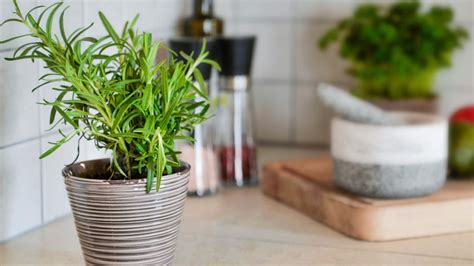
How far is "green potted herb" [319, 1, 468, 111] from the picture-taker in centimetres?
159

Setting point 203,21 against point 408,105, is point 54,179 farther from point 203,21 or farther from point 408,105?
point 408,105

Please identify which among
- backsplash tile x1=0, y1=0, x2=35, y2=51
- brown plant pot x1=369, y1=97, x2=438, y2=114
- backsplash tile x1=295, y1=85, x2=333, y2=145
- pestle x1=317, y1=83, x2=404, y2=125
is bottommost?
backsplash tile x1=295, y1=85, x2=333, y2=145

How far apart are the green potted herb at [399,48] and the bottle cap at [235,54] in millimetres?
269

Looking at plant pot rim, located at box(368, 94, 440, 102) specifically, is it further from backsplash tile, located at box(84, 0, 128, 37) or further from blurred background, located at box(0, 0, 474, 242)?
backsplash tile, located at box(84, 0, 128, 37)

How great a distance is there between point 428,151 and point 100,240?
51cm

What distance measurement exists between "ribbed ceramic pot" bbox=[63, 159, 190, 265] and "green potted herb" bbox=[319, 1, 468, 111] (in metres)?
0.78

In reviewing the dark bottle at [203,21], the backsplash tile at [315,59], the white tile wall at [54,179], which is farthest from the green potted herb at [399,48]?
the white tile wall at [54,179]

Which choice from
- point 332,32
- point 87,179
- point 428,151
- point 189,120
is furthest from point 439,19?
point 87,179

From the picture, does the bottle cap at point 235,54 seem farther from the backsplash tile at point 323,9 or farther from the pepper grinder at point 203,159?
the backsplash tile at point 323,9

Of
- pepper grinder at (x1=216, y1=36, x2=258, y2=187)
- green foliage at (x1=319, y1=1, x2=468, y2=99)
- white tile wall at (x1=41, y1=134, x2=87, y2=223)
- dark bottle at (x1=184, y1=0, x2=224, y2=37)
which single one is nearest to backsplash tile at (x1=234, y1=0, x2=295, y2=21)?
green foliage at (x1=319, y1=1, x2=468, y2=99)

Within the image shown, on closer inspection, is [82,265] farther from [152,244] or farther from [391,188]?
[391,188]

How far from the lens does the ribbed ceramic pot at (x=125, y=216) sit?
2.86 feet

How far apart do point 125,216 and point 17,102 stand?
0.30 metres

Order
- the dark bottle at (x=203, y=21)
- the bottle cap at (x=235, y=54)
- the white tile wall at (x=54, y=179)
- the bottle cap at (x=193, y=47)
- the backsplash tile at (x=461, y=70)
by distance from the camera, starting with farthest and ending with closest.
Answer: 1. the backsplash tile at (x=461, y=70)
2. the dark bottle at (x=203, y=21)
3. the bottle cap at (x=235, y=54)
4. the bottle cap at (x=193, y=47)
5. the white tile wall at (x=54, y=179)
